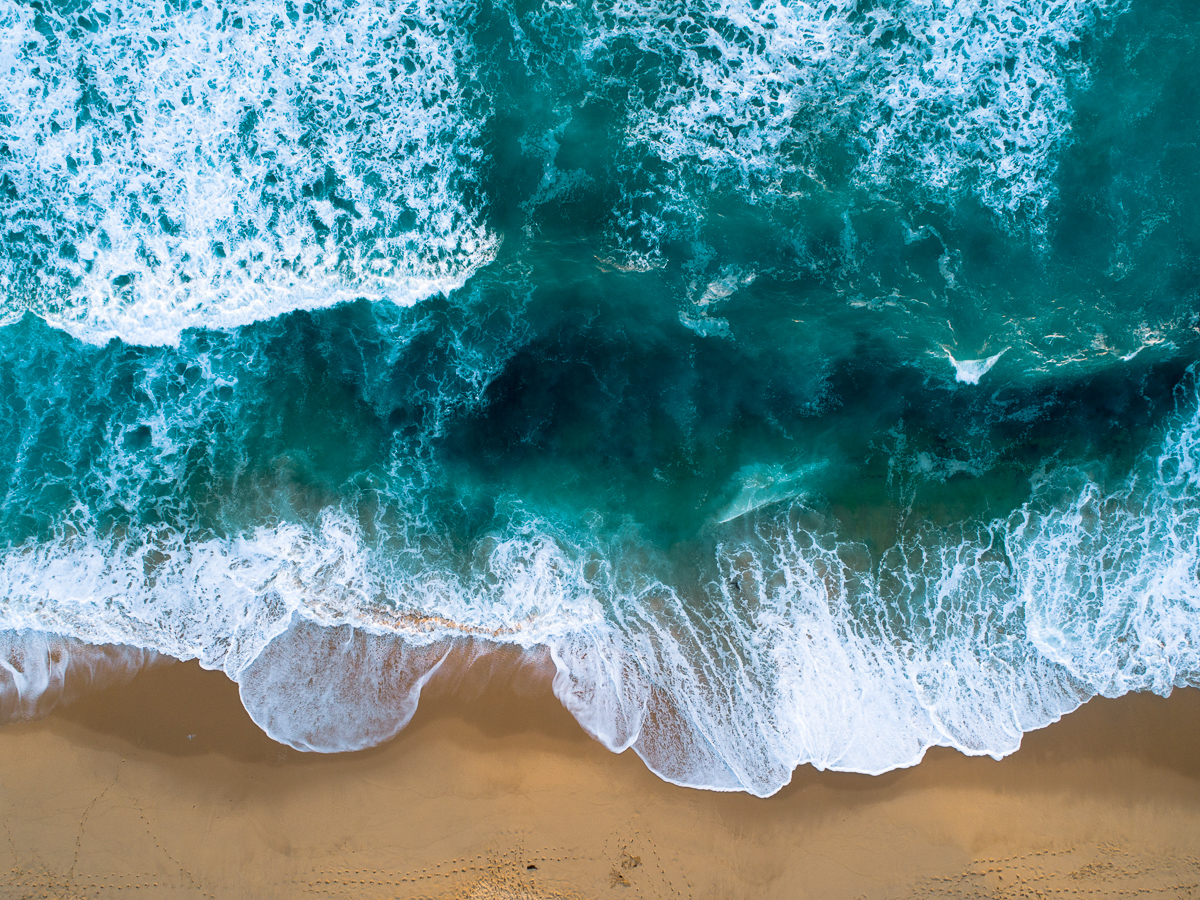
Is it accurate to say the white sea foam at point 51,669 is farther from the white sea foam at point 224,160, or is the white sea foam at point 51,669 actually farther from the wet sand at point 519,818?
the white sea foam at point 224,160

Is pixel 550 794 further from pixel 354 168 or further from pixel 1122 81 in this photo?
pixel 1122 81

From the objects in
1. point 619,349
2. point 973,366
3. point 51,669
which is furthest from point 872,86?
point 51,669

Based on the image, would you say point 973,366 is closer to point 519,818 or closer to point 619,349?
point 619,349

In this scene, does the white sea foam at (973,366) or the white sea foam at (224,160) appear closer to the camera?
the white sea foam at (224,160)

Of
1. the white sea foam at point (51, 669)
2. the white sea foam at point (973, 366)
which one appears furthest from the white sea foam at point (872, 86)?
the white sea foam at point (51, 669)

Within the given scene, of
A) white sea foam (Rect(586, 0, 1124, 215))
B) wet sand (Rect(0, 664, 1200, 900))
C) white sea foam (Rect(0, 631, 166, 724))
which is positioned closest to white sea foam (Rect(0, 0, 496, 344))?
white sea foam (Rect(586, 0, 1124, 215))

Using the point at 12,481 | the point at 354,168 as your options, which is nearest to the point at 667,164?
the point at 354,168
